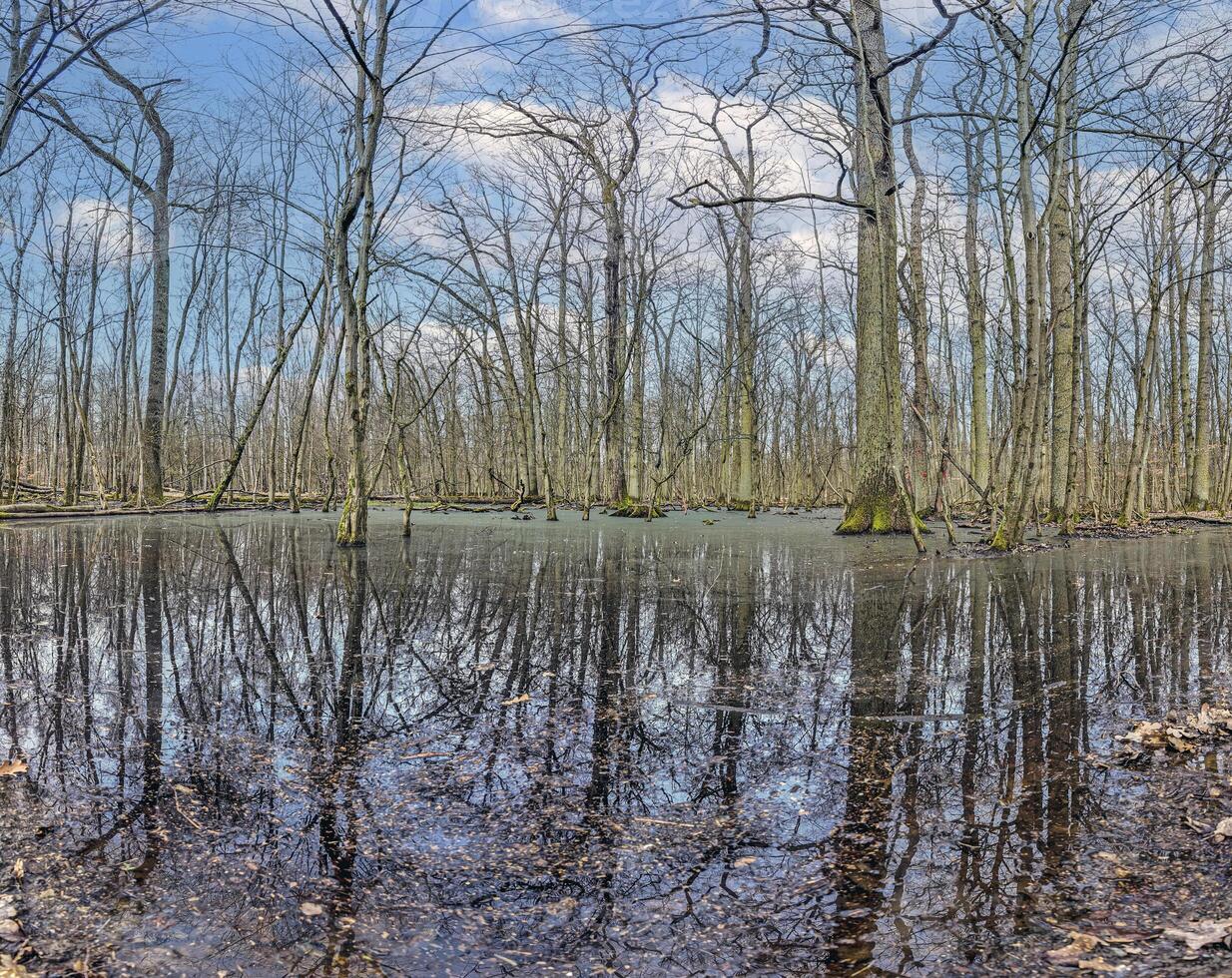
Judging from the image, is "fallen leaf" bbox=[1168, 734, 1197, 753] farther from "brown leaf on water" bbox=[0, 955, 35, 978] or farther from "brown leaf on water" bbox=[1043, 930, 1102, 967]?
"brown leaf on water" bbox=[0, 955, 35, 978]

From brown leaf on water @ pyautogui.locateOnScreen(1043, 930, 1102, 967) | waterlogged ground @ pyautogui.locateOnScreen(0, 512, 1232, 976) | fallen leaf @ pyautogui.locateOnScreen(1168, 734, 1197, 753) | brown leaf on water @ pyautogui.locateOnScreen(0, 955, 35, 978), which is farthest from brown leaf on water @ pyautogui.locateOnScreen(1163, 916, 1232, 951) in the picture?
brown leaf on water @ pyautogui.locateOnScreen(0, 955, 35, 978)

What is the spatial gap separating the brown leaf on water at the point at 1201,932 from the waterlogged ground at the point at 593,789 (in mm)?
24

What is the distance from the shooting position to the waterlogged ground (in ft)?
4.80

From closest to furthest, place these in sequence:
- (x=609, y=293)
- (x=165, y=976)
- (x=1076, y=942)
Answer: (x=165, y=976) → (x=1076, y=942) → (x=609, y=293)

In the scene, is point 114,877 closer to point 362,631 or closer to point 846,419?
point 362,631

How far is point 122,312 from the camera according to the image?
66.5ft

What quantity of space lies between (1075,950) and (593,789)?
1152 mm

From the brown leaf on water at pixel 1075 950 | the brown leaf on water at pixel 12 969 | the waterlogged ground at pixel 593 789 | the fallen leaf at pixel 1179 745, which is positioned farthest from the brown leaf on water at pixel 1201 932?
the brown leaf on water at pixel 12 969

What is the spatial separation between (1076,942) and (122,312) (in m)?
23.6

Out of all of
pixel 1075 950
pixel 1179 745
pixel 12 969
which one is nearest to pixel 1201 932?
pixel 1075 950

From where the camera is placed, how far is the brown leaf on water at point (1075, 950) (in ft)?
4.53

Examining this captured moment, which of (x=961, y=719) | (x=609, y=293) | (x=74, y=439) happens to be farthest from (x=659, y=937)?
(x=74, y=439)

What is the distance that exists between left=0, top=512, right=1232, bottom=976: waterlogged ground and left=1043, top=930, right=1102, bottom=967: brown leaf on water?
3cm

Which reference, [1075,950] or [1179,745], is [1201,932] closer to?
[1075,950]
